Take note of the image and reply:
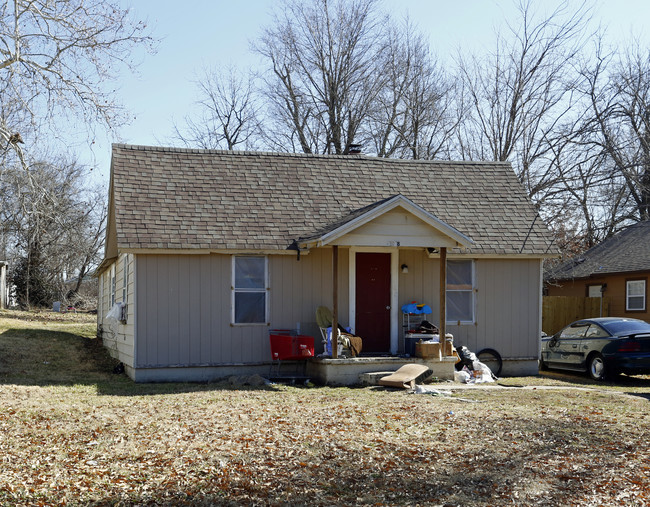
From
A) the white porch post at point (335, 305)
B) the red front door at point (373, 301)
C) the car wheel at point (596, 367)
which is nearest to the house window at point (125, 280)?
the white porch post at point (335, 305)

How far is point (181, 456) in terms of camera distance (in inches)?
292

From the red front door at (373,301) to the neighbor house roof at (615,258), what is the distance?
487 inches

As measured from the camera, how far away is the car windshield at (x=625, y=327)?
15352 millimetres

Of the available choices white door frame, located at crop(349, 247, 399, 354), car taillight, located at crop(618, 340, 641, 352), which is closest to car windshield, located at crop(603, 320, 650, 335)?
car taillight, located at crop(618, 340, 641, 352)

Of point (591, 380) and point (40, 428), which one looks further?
point (591, 380)

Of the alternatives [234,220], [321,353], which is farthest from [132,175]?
[321,353]

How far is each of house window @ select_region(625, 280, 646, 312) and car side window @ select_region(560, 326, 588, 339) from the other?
28.0 feet

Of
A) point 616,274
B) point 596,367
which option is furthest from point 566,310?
point 596,367

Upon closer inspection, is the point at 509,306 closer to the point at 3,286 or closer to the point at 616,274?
the point at 616,274

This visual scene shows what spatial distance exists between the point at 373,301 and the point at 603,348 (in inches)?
199

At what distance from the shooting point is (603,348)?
15414mm

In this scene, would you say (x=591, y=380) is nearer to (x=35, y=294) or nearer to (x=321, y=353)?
(x=321, y=353)

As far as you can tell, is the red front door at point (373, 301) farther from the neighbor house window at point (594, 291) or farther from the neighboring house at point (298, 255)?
the neighbor house window at point (594, 291)

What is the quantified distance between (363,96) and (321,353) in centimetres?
2102
